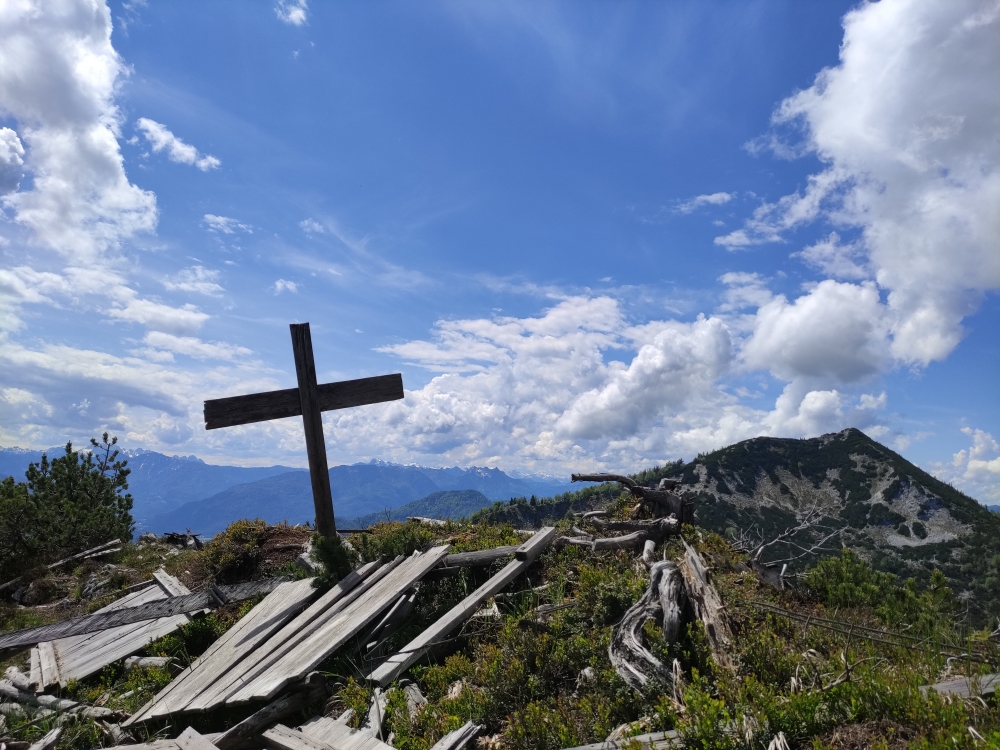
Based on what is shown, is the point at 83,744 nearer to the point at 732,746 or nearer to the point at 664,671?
the point at 664,671

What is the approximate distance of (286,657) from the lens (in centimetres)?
691

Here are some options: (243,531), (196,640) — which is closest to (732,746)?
(196,640)

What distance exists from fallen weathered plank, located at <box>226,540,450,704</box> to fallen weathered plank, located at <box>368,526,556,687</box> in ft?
2.33

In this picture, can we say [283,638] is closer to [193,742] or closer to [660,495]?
[193,742]

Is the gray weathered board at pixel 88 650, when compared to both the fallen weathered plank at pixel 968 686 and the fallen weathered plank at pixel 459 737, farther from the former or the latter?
the fallen weathered plank at pixel 968 686

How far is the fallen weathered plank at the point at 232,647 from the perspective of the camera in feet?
21.6

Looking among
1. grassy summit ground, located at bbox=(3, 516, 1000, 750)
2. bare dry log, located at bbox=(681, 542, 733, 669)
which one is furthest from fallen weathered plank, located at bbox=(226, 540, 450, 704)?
bare dry log, located at bbox=(681, 542, 733, 669)

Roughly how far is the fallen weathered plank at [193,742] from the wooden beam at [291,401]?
4.87 meters

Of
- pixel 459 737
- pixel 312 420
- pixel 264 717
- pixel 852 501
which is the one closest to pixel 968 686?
pixel 459 737

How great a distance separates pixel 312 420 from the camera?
1008 centimetres

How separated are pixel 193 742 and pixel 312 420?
17.7 ft

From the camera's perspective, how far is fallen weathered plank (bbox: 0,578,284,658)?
27.9 feet

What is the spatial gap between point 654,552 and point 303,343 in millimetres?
7110

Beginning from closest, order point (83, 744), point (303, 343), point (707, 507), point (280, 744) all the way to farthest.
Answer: point (280, 744) < point (83, 744) < point (303, 343) < point (707, 507)
